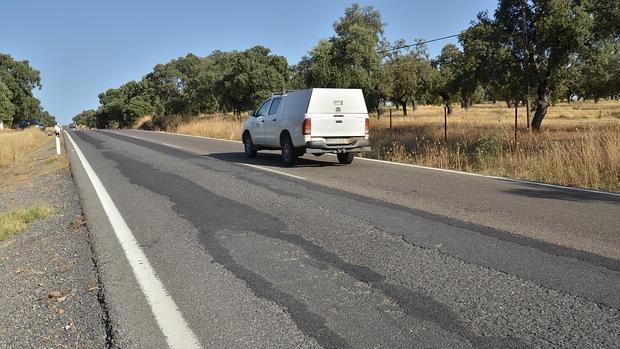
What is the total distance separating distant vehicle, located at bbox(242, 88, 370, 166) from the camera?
45.2ft

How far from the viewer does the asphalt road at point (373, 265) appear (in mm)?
3735

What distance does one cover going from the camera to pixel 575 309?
3973mm

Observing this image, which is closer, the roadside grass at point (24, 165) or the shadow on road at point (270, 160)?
the shadow on road at point (270, 160)

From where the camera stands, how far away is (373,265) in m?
5.21

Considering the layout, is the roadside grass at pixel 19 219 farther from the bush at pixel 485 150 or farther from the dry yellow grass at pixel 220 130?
the dry yellow grass at pixel 220 130

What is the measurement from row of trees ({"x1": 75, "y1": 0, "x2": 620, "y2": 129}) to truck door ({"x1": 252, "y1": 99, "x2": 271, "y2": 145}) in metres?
10.1

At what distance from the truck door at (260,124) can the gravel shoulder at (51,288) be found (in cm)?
811

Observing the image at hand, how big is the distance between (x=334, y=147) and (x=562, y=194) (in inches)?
243

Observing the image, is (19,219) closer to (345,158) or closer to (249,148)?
(345,158)

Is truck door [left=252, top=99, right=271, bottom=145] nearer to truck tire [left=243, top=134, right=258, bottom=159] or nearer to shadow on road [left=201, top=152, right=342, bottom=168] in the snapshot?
truck tire [left=243, top=134, right=258, bottom=159]

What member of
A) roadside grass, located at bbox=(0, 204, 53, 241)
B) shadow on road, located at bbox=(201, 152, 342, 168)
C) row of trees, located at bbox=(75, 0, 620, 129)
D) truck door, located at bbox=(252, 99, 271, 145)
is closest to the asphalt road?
roadside grass, located at bbox=(0, 204, 53, 241)

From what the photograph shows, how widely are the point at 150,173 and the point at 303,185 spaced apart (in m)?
4.99

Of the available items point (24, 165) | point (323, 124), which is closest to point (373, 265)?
point (323, 124)

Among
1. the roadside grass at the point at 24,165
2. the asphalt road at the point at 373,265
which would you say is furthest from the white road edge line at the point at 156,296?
the roadside grass at the point at 24,165
